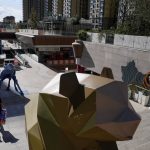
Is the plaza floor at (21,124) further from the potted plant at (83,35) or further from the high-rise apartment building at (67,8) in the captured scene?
the high-rise apartment building at (67,8)

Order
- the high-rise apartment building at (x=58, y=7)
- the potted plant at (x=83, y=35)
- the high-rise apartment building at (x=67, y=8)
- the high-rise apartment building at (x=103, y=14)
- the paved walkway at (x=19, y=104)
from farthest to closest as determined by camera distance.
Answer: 1. the high-rise apartment building at (x=58, y=7)
2. the high-rise apartment building at (x=67, y=8)
3. the high-rise apartment building at (x=103, y=14)
4. the potted plant at (x=83, y=35)
5. the paved walkway at (x=19, y=104)

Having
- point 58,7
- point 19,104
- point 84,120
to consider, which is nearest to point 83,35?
point 19,104

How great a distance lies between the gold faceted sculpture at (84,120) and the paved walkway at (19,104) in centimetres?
546

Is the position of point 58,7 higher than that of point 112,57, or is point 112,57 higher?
point 58,7

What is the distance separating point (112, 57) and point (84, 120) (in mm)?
16149

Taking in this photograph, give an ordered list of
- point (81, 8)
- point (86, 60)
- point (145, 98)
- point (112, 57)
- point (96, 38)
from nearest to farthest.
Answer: point (145, 98)
point (112, 57)
point (96, 38)
point (86, 60)
point (81, 8)

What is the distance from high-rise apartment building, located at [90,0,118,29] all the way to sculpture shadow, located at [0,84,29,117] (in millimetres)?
71118

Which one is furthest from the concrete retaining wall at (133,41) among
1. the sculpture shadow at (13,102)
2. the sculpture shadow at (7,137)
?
the sculpture shadow at (7,137)

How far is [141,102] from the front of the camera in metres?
15.7

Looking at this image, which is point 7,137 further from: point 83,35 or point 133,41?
point 83,35

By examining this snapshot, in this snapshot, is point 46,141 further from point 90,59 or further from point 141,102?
point 90,59

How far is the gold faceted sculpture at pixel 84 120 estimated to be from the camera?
5234 mm

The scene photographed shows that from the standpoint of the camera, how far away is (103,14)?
95188 mm

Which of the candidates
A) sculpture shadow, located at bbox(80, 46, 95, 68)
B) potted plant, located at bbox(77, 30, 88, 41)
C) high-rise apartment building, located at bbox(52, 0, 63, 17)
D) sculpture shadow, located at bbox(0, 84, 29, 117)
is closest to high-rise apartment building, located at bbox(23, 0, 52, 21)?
high-rise apartment building, located at bbox(52, 0, 63, 17)
